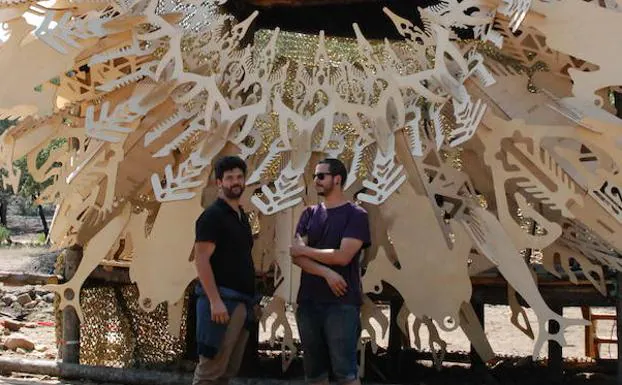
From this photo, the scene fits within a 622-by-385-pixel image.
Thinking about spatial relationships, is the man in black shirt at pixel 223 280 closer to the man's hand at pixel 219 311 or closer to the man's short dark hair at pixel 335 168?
the man's hand at pixel 219 311

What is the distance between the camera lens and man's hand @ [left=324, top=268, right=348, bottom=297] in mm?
3830

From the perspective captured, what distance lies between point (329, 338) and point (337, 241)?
423 millimetres

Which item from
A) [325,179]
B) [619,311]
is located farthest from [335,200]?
[619,311]

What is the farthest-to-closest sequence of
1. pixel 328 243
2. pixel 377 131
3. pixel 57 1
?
→ pixel 57 1 < pixel 377 131 < pixel 328 243

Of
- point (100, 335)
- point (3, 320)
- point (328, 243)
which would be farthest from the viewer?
point (3, 320)

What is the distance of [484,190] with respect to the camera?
211 inches

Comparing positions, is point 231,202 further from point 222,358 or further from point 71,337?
point 71,337

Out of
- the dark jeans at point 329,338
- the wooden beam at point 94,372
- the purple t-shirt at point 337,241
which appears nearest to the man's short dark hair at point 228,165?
the purple t-shirt at point 337,241

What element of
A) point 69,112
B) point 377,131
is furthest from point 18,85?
point 377,131

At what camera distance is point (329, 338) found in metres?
3.88

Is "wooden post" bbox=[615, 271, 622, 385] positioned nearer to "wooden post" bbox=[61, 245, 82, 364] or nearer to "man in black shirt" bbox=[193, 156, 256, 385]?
"man in black shirt" bbox=[193, 156, 256, 385]

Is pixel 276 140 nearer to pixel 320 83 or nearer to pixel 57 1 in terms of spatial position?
pixel 320 83

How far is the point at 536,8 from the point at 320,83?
4.30ft

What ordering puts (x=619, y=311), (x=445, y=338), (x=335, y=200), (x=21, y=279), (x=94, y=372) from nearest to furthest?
Result: (x=335, y=200)
(x=619, y=311)
(x=94, y=372)
(x=21, y=279)
(x=445, y=338)
